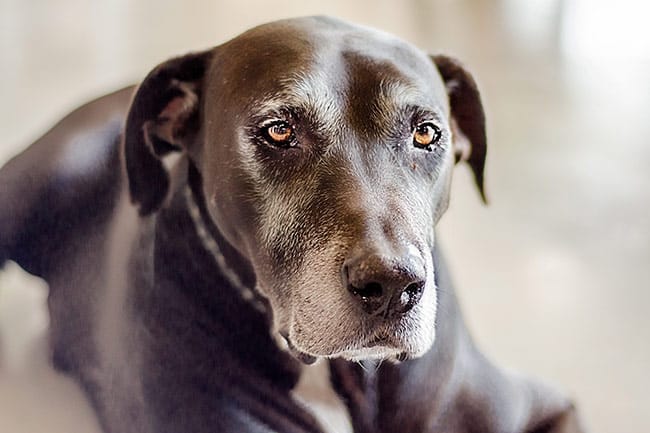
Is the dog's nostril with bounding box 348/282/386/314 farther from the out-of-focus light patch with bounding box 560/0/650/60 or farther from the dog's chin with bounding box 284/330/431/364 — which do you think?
the out-of-focus light patch with bounding box 560/0/650/60

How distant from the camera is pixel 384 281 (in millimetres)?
1008

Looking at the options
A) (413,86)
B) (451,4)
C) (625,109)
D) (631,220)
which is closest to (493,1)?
(451,4)

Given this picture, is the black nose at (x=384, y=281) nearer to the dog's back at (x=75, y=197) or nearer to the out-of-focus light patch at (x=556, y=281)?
the dog's back at (x=75, y=197)

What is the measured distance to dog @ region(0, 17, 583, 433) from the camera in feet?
3.60

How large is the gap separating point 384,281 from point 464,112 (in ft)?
1.59

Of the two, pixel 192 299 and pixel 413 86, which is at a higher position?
pixel 413 86

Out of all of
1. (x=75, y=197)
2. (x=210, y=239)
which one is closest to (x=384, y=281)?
(x=210, y=239)

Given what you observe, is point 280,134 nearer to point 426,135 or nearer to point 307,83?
point 307,83

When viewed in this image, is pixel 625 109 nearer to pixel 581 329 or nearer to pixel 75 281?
pixel 581 329

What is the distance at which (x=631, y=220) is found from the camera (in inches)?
78.3

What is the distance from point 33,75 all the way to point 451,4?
3.90 feet

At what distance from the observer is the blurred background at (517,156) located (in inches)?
64.0

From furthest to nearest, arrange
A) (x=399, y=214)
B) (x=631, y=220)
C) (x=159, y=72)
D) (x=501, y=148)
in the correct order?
(x=501, y=148) < (x=631, y=220) < (x=159, y=72) < (x=399, y=214)

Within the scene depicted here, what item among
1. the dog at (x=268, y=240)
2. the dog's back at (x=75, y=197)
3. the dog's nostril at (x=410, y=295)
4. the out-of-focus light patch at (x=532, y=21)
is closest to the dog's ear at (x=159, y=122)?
the dog at (x=268, y=240)
